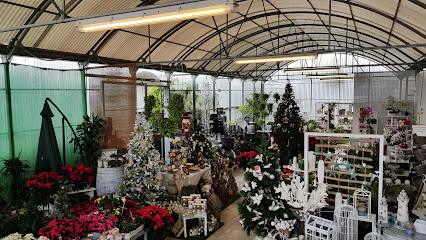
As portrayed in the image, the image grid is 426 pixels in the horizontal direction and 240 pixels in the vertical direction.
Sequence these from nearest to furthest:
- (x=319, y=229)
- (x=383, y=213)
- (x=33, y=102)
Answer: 1. (x=319, y=229)
2. (x=383, y=213)
3. (x=33, y=102)

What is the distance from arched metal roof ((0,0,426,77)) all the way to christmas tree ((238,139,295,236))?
11.2ft

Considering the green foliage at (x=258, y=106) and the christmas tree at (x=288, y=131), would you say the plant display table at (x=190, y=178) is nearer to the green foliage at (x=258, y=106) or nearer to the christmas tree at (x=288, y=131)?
the christmas tree at (x=288, y=131)

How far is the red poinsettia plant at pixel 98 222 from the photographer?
190 inches

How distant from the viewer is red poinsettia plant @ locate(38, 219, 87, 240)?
4.34 meters

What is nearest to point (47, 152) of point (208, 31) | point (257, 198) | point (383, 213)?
point (257, 198)

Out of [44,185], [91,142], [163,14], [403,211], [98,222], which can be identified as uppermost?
[163,14]

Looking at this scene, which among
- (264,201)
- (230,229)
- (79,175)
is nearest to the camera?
(264,201)

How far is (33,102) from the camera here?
752cm

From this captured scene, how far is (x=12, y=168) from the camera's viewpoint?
666 cm

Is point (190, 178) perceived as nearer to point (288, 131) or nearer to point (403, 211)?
point (288, 131)

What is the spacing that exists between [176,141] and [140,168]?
7.72 feet

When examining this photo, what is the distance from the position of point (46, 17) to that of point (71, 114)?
2454mm

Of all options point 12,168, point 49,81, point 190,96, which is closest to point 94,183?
point 12,168

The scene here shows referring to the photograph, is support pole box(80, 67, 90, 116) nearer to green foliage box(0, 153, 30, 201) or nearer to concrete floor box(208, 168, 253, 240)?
green foliage box(0, 153, 30, 201)
